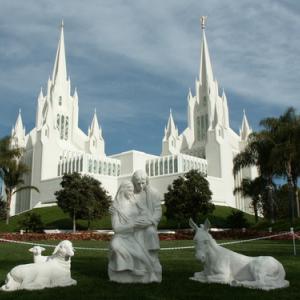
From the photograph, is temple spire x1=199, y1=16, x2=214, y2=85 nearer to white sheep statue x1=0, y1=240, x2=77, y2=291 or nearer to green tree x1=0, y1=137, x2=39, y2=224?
green tree x1=0, y1=137, x2=39, y2=224

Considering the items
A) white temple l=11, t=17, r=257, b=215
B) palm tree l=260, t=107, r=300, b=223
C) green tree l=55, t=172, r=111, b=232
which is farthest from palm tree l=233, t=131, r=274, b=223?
white temple l=11, t=17, r=257, b=215

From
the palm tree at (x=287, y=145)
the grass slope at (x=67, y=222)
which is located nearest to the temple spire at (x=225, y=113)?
the grass slope at (x=67, y=222)

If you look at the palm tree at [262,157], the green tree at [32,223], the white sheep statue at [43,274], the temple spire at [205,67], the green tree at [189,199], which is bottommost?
the white sheep statue at [43,274]

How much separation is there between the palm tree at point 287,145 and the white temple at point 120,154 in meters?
26.4

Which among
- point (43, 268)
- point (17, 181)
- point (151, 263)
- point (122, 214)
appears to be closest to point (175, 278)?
point (151, 263)

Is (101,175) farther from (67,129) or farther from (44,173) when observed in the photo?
(67,129)

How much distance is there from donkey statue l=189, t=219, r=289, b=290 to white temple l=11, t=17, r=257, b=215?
50960 mm

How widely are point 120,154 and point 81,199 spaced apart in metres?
34.3

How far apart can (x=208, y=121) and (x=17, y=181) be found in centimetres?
4363

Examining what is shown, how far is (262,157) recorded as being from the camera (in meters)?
32.4

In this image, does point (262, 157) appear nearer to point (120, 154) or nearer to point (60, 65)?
point (120, 154)

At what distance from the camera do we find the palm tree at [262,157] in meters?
31.7

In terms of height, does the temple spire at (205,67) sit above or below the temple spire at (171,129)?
above

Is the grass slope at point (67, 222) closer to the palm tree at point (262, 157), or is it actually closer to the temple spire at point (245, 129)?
the palm tree at point (262, 157)
